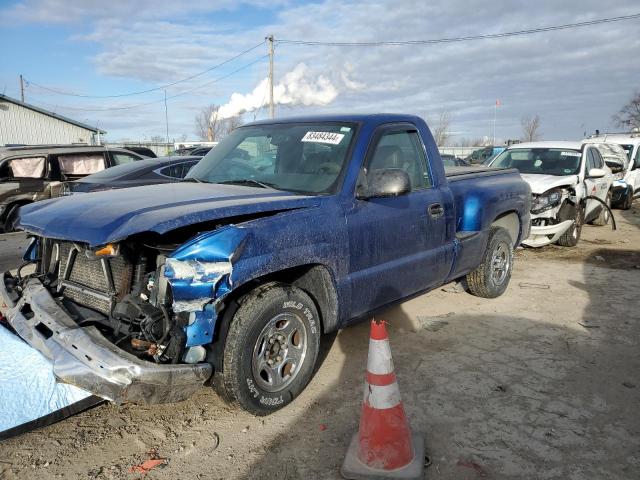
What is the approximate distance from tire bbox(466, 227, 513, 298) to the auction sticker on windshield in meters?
2.35

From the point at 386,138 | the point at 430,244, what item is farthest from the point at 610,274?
the point at 386,138

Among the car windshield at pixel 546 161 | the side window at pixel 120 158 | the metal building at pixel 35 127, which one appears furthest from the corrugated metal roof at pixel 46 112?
the car windshield at pixel 546 161

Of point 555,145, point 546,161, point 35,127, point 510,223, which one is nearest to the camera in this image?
point 510,223

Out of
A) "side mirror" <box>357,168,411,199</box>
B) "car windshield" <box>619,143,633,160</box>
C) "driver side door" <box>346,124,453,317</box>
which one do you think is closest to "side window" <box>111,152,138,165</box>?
"driver side door" <box>346,124,453,317</box>

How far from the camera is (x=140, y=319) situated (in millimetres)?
2922

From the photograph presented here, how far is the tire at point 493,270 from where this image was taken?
5453 millimetres

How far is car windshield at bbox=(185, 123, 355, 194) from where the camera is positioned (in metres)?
3.74

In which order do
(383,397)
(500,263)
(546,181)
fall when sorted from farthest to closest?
(546,181) < (500,263) < (383,397)

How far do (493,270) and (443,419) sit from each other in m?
2.79

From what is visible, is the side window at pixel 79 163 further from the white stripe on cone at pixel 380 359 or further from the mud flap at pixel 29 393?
the white stripe on cone at pixel 380 359

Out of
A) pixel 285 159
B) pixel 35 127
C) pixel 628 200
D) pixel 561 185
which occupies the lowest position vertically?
pixel 628 200

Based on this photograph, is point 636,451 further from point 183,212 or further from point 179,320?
point 183,212

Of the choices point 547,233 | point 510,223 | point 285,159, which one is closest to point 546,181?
point 547,233

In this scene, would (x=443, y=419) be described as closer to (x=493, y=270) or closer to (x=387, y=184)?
(x=387, y=184)
